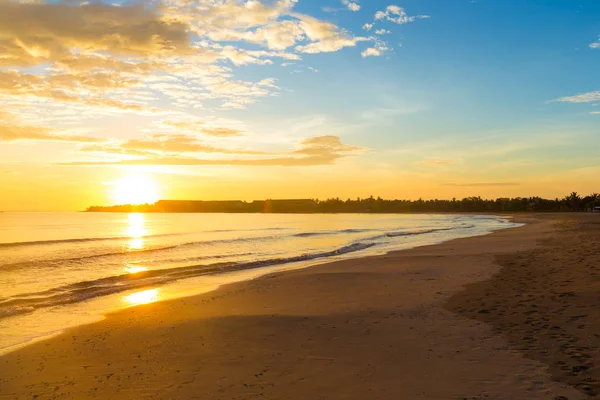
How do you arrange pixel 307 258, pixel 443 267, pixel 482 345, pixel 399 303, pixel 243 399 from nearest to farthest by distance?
1. pixel 243 399
2. pixel 482 345
3. pixel 399 303
4. pixel 443 267
5. pixel 307 258

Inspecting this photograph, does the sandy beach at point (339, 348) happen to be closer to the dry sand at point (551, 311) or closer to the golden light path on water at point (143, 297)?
the dry sand at point (551, 311)

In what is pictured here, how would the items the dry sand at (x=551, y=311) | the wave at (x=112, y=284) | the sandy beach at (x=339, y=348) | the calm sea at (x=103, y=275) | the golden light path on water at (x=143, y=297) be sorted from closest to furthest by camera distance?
the sandy beach at (x=339, y=348), the dry sand at (x=551, y=311), the calm sea at (x=103, y=275), the wave at (x=112, y=284), the golden light path on water at (x=143, y=297)

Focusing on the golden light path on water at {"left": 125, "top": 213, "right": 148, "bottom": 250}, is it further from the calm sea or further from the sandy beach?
the sandy beach

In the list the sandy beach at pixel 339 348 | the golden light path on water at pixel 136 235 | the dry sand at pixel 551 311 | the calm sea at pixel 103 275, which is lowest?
the golden light path on water at pixel 136 235

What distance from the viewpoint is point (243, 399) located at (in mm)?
6285

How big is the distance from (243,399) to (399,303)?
7.46 meters

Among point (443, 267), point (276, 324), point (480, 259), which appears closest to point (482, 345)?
point (276, 324)

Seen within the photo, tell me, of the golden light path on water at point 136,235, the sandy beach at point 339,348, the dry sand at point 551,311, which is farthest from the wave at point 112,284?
the golden light path on water at point 136,235

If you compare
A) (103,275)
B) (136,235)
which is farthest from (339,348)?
(136,235)

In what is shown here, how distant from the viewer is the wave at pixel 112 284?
15.0 m

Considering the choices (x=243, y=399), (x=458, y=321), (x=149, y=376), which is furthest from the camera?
(x=458, y=321)

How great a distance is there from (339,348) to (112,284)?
47.1 ft

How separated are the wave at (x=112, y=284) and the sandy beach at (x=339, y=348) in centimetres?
408

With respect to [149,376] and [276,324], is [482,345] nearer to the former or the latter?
[276,324]
